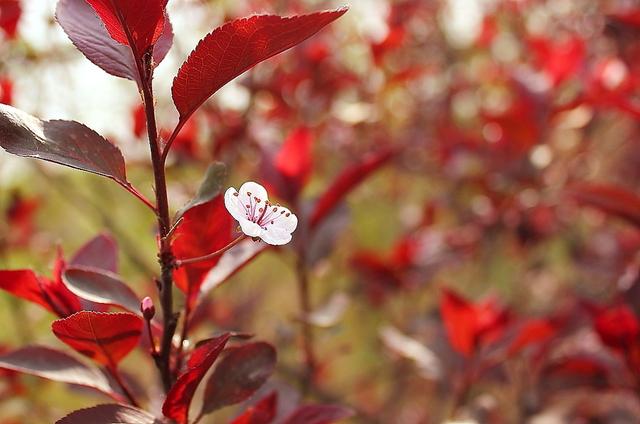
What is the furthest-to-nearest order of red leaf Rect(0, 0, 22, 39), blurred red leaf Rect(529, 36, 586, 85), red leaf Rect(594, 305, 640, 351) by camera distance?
blurred red leaf Rect(529, 36, 586, 85) → red leaf Rect(0, 0, 22, 39) → red leaf Rect(594, 305, 640, 351)

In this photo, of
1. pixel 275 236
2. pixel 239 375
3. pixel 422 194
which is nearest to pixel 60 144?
pixel 275 236

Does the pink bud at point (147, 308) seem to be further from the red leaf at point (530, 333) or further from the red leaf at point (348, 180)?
the red leaf at point (530, 333)

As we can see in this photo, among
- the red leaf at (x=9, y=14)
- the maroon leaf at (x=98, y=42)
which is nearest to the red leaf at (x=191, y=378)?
the maroon leaf at (x=98, y=42)

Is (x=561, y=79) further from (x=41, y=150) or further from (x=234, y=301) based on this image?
(x=41, y=150)

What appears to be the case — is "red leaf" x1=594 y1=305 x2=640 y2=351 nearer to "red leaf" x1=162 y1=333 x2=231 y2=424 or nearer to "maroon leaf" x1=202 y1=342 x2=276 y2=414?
"maroon leaf" x1=202 y1=342 x2=276 y2=414

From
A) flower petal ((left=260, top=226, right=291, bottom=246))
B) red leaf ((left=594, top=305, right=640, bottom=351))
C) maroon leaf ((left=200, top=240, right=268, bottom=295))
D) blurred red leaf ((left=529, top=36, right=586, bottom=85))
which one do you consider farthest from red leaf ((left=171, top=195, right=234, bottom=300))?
blurred red leaf ((left=529, top=36, right=586, bottom=85))

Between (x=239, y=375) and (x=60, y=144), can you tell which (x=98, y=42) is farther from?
(x=239, y=375)

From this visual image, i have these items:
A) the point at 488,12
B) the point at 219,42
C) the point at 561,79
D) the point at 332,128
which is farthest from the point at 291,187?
the point at 488,12
